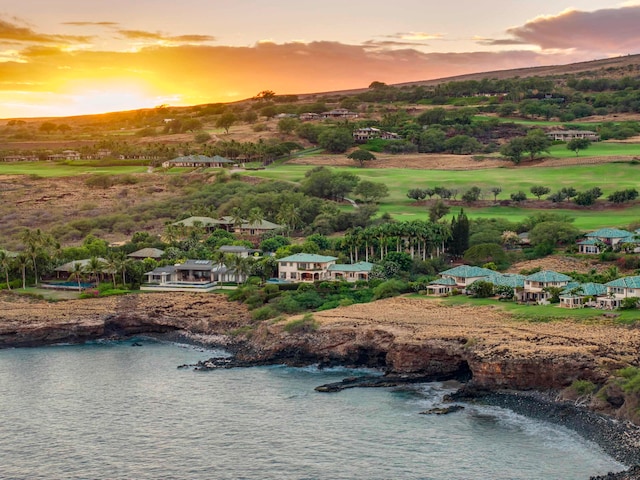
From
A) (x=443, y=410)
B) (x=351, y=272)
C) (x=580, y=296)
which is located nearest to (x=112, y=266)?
(x=351, y=272)

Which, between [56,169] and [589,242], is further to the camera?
[56,169]

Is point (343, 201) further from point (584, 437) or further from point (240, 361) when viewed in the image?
point (584, 437)

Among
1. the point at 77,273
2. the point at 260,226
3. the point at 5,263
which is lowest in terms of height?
the point at 77,273

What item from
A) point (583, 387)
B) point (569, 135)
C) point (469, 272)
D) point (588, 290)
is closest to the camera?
point (583, 387)

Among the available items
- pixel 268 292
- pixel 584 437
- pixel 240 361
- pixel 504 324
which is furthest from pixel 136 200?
pixel 584 437

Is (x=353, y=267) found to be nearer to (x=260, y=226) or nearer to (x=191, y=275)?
(x=191, y=275)

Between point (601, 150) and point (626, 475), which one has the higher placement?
point (601, 150)

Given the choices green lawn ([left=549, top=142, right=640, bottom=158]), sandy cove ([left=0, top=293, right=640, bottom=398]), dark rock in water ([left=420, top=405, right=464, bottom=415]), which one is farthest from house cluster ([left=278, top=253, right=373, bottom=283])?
green lawn ([left=549, top=142, right=640, bottom=158])

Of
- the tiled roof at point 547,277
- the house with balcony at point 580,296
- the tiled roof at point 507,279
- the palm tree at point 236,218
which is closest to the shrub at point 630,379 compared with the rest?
the house with balcony at point 580,296
